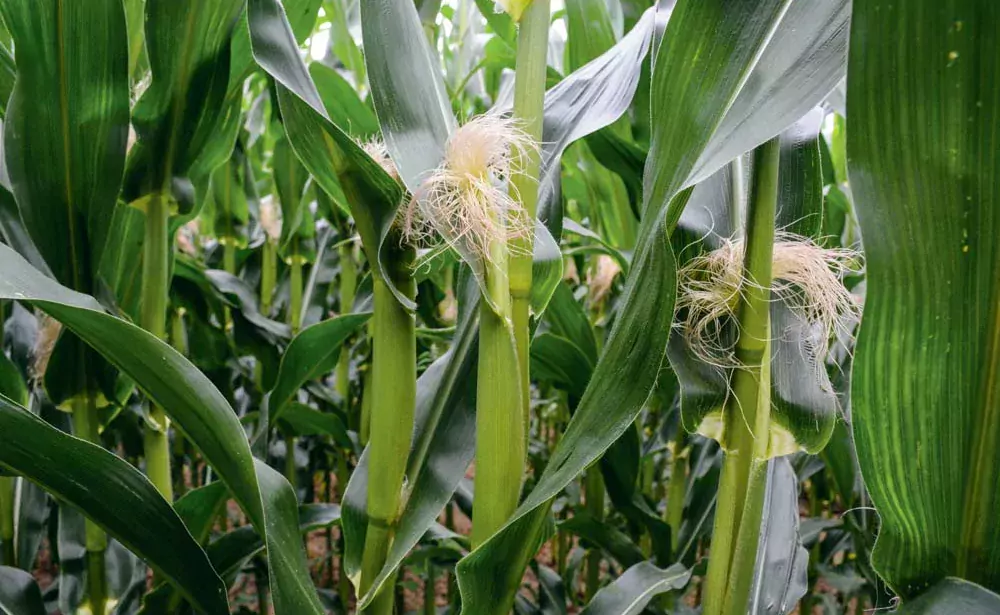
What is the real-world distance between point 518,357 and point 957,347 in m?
0.30

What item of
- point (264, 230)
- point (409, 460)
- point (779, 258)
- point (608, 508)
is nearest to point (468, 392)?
point (409, 460)

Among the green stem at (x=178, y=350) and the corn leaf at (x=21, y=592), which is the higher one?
the green stem at (x=178, y=350)

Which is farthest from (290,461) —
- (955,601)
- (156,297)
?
(955,601)

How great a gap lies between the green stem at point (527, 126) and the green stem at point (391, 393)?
0.10 meters

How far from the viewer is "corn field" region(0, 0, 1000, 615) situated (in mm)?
387

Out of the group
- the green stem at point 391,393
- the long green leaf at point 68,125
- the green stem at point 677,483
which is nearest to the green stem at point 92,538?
the long green leaf at point 68,125

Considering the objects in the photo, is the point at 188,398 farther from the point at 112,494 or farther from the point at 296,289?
the point at 296,289

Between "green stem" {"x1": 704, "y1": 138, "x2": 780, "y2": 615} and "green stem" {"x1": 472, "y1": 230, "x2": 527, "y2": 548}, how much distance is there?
6.9 inches

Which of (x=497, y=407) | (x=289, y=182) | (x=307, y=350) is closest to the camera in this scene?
(x=497, y=407)

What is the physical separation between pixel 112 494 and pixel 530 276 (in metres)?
0.42

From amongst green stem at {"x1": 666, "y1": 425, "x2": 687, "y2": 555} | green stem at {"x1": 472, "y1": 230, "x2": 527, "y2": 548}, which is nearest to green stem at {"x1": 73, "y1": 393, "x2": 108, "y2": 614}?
green stem at {"x1": 472, "y1": 230, "x2": 527, "y2": 548}

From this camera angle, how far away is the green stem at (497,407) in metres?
0.56

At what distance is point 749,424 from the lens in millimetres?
574

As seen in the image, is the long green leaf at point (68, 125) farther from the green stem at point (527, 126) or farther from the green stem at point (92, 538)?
the green stem at point (527, 126)
